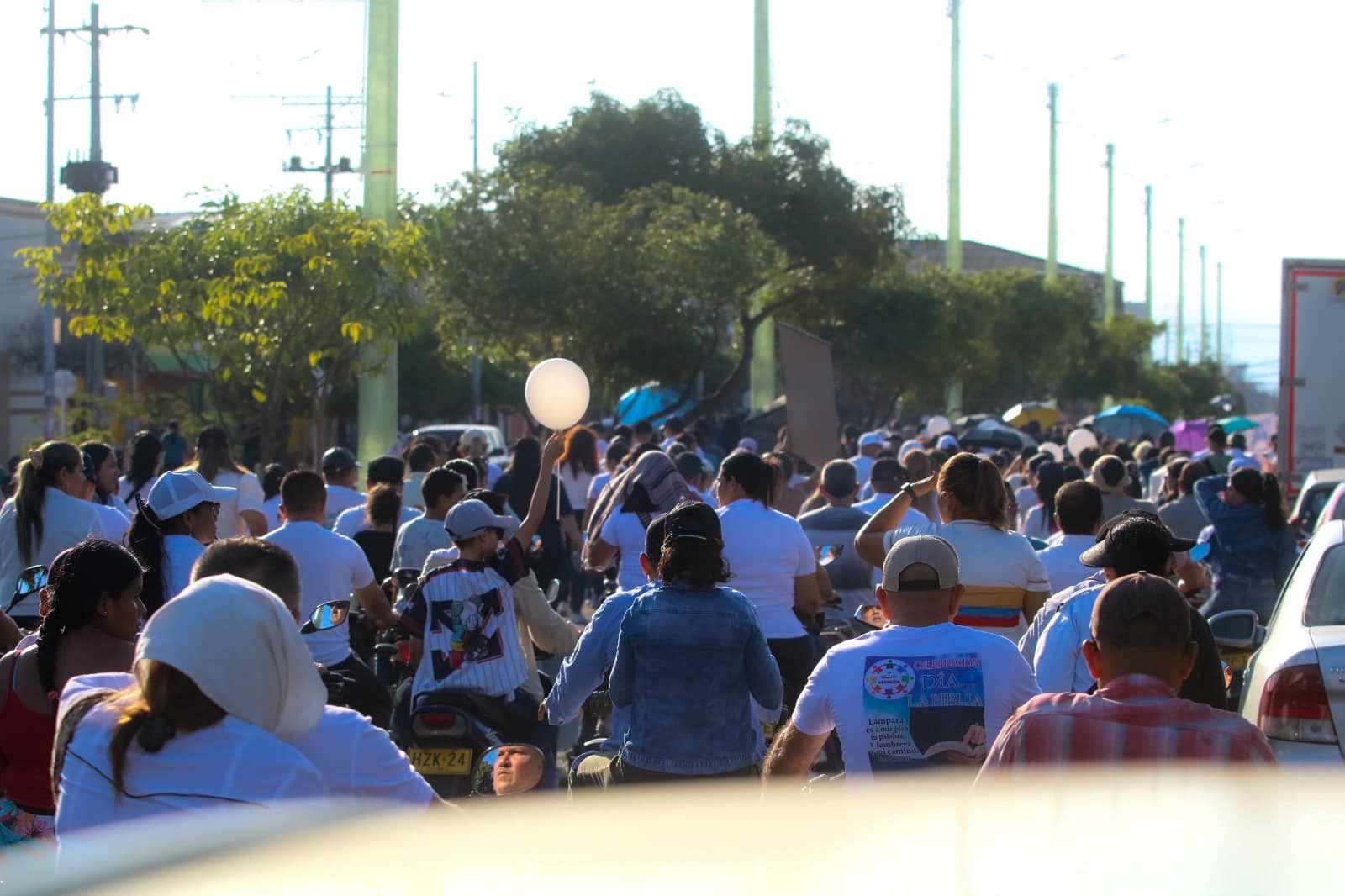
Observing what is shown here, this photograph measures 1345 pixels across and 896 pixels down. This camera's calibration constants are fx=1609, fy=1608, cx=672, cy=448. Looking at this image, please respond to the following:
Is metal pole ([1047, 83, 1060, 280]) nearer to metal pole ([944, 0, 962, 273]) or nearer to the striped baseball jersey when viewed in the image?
metal pole ([944, 0, 962, 273])

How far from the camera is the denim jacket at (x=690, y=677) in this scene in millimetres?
5059

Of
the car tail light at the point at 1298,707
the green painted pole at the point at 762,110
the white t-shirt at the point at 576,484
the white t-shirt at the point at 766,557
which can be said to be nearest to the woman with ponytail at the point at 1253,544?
the white t-shirt at the point at 766,557

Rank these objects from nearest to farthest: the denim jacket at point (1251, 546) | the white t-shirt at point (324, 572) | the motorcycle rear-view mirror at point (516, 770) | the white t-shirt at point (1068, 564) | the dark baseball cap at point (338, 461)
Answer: the motorcycle rear-view mirror at point (516, 770) < the white t-shirt at point (1068, 564) < the white t-shirt at point (324, 572) < the denim jacket at point (1251, 546) < the dark baseball cap at point (338, 461)

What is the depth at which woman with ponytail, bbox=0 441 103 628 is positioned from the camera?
23.8 feet

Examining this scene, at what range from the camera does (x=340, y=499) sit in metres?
10.4

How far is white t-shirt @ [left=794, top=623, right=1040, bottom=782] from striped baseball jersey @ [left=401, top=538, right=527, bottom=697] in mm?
2289

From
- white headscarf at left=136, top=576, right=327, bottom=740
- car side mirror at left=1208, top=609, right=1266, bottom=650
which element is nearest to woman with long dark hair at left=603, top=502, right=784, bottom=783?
white headscarf at left=136, top=576, right=327, bottom=740

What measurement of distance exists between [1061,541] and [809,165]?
990 inches

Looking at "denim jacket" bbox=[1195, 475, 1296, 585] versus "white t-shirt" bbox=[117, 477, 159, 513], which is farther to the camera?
"white t-shirt" bbox=[117, 477, 159, 513]

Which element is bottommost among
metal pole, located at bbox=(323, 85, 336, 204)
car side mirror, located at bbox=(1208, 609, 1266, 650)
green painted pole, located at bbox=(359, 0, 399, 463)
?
car side mirror, located at bbox=(1208, 609, 1266, 650)

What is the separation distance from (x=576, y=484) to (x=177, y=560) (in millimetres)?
8138

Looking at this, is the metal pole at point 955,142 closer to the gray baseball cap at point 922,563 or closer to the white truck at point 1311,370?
the white truck at point 1311,370

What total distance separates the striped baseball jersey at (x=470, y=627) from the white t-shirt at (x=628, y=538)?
2105 mm

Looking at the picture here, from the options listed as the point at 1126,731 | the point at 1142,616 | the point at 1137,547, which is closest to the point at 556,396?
the point at 1137,547
